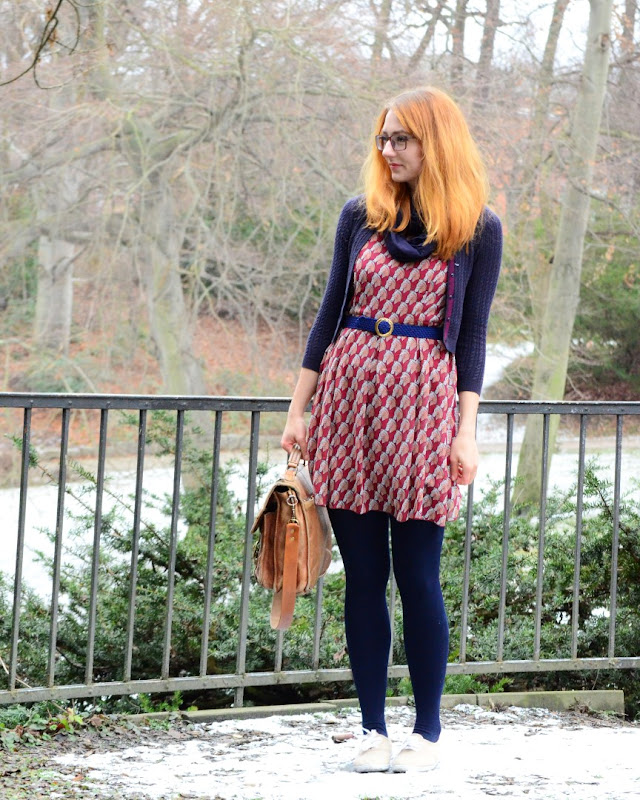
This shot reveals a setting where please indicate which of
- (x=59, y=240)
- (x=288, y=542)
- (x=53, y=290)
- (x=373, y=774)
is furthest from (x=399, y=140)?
(x=53, y=290)

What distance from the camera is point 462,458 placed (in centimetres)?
279

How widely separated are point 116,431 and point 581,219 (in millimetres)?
5544

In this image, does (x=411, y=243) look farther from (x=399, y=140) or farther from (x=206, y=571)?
(x=206, y=571)

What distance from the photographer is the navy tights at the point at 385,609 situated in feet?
9.38

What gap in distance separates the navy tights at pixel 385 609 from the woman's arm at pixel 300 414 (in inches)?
8.3

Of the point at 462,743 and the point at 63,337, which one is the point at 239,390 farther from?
the point at 462,743

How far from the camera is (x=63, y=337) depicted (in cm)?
1148

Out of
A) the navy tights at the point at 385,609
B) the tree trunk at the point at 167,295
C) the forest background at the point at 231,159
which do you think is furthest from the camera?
the tree trunk at the point at 167,295

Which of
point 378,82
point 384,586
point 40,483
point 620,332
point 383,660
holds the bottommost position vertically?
point 40,483

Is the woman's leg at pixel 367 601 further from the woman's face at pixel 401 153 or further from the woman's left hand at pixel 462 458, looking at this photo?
the woman's face at pixel 401 153

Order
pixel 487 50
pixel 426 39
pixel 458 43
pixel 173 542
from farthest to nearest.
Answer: pixel 487 50 < pixel 458 43 < pixel 426 39 < pixel 173 542

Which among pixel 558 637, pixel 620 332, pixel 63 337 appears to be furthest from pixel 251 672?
pixel 620 332

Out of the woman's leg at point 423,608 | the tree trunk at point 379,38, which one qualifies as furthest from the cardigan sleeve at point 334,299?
the tree trunk at point 379,38

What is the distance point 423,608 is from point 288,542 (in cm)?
41
